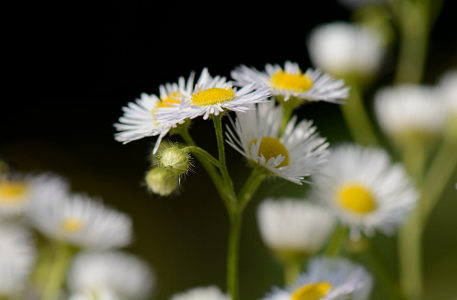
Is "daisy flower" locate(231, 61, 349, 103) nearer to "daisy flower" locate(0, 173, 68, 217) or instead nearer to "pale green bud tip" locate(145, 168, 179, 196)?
"pale green bud tip" locate(145, 168, 179, 196)

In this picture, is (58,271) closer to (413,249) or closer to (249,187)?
(249,187)

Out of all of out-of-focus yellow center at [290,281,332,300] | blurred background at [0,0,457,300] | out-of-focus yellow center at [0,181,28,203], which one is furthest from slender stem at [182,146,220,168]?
blurred background at [0,0,457,300]

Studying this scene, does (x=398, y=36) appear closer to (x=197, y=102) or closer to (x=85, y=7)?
(x=197, y=102)

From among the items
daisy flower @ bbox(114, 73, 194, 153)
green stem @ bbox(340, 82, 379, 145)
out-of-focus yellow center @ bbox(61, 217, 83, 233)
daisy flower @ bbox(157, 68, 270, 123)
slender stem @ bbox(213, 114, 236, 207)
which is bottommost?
slender stem @ bbox(213, 114, 236, 207)

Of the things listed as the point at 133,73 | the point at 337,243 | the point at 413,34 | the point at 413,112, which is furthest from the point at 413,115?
the point at 133,73

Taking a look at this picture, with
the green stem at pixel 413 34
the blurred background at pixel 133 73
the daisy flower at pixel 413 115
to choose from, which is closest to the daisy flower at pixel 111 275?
the daisy flower at pixel 413 115


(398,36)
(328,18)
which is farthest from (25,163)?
(398,36)
